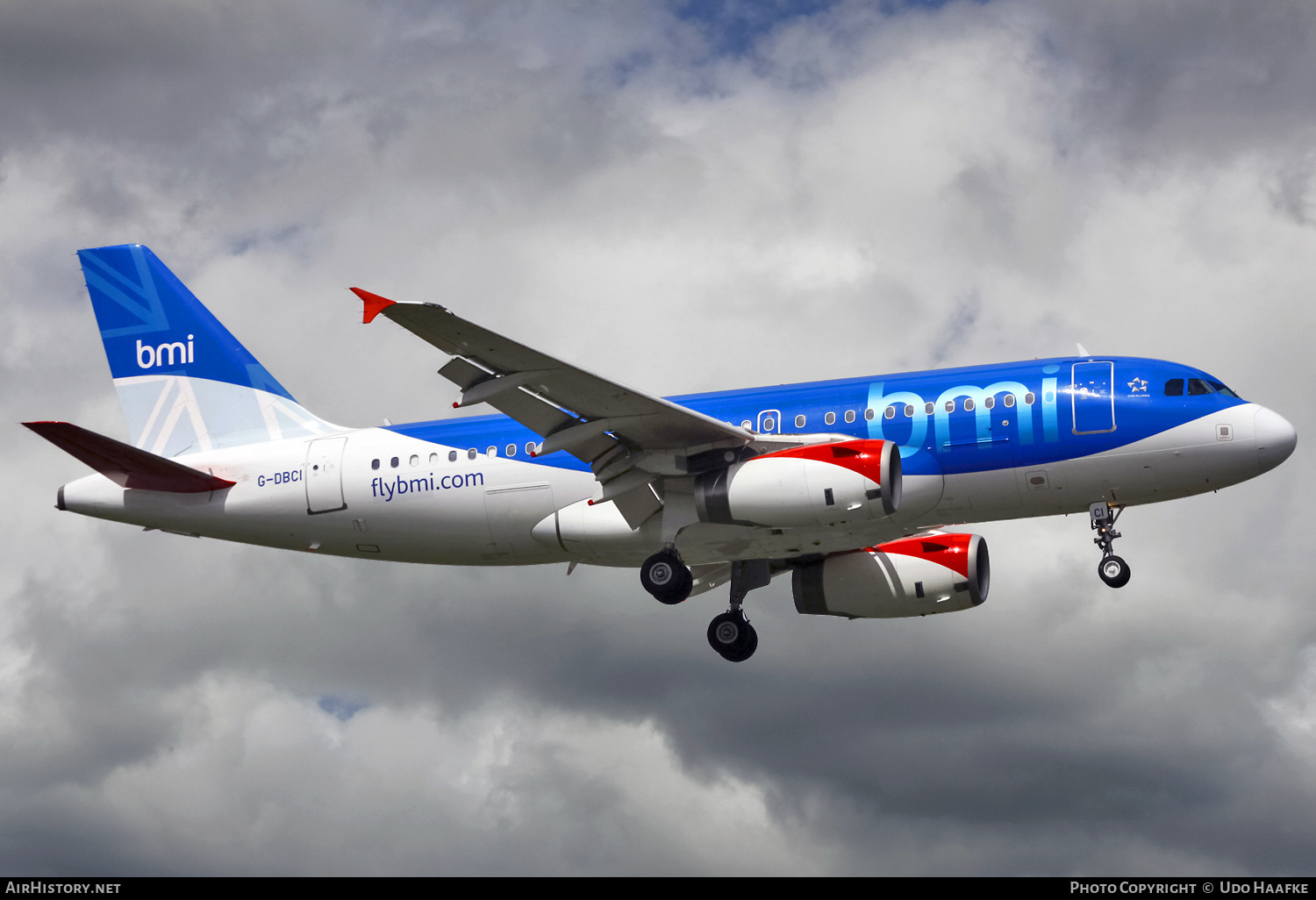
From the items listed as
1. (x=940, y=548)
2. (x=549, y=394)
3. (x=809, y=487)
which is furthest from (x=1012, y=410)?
(x=549, y=394)

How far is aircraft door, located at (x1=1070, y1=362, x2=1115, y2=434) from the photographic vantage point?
29984 millimetres

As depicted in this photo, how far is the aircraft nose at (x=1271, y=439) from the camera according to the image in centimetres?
2977

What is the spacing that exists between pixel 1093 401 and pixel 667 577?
965 cm

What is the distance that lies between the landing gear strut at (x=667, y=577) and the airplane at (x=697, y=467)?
5 cm

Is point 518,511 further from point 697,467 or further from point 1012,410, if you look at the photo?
point 1012,410

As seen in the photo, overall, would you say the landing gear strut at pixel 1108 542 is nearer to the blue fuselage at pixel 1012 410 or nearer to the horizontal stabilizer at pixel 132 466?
the blue fuselage at pixel 1012 410

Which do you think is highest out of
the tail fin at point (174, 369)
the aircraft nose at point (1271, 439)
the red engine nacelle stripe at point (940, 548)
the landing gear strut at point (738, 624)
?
the tail fin at point (174, 369)

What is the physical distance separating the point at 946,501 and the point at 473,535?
10.7 meters

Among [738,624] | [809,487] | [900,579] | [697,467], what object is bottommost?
[738,624]

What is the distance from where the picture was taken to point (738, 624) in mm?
36312

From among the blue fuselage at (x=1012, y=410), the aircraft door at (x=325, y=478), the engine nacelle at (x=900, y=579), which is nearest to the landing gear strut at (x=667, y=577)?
the blue fuselage at (x=1012, y=410)

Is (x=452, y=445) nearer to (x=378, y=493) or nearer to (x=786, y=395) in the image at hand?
(x=378, y=493)

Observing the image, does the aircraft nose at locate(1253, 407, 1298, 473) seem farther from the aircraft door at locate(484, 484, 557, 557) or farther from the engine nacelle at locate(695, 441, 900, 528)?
the aircraft door at locate(484, 484, 557, 557)

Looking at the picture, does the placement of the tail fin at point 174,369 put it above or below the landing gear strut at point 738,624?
above
